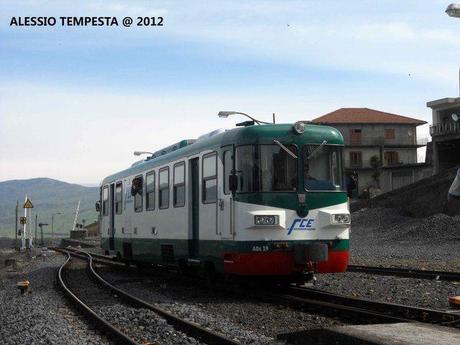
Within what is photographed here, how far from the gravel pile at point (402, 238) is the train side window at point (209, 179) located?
422 inches

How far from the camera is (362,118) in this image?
9162 cm

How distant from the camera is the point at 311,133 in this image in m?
12.7

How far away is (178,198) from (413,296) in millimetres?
5549

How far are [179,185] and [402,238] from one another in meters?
25.9

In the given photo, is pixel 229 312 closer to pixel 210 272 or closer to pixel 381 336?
pixel 210 272

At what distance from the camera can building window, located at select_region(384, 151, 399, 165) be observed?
3457 inches

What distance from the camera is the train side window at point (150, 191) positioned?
683 inches

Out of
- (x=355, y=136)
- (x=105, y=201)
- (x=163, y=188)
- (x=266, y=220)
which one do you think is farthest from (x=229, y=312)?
(x=355, y=136)

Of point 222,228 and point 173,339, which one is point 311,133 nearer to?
point 222,228

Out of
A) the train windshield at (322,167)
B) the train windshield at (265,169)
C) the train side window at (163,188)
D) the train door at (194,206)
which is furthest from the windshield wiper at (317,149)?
the train side window at (163,188)

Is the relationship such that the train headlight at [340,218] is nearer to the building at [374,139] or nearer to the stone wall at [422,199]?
the stone wall at [422,199]

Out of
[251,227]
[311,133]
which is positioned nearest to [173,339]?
[251,227]

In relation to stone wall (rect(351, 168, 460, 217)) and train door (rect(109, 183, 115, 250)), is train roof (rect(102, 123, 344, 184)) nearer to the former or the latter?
train door (rect(109, 183, 115, 250))

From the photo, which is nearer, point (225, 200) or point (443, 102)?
point (225, 200)
